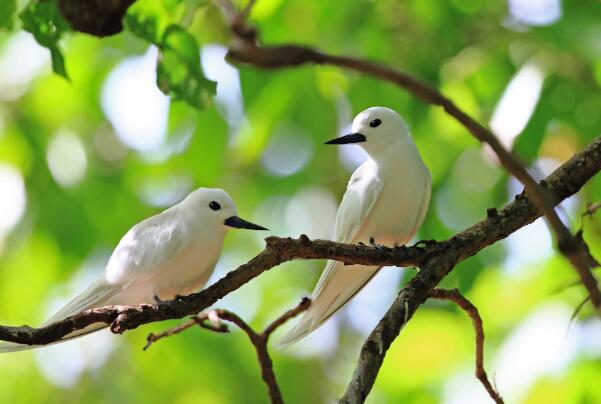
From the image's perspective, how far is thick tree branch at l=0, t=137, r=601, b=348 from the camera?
2881 mm

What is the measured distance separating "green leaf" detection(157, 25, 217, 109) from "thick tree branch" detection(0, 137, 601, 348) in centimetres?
102

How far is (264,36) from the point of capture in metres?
5.49

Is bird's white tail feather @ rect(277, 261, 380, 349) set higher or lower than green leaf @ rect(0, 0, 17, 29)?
lower

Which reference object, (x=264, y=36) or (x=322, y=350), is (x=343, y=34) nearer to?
(x=264, y=36)

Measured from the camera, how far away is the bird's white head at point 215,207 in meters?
5.17

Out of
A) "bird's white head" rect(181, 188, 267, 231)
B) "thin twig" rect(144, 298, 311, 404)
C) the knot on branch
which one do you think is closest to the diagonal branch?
the knot on branch

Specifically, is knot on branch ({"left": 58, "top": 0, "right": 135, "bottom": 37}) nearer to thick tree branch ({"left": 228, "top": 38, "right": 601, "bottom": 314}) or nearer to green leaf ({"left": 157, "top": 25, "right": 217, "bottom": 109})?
green leaf ({"left": 157, "top": 25, "right": 217, "bottom": 109})

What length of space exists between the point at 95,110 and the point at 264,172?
2.38 m

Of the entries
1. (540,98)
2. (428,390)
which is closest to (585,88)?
(540,98)

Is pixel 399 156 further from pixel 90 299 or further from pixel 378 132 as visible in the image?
pixel 90 299

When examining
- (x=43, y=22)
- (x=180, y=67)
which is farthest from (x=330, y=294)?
(x=43, y=22)

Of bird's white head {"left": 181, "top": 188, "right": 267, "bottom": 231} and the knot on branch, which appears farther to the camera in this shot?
bird's white head {"left": 181, "top": 188, "right": 267, "bottom": 231}

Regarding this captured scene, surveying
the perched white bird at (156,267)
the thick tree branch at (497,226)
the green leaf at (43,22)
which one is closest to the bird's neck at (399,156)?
the perched white bird at (156,267)

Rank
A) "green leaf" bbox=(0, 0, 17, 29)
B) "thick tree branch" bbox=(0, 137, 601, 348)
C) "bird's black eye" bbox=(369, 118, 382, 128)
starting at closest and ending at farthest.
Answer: "thick tree branch" bbox=(0, 137, 601, 348) → "green leaf" bbox=(0, 0, 17, 29) → "bird's black eye" bbox=(369, 118, 382, 128)
